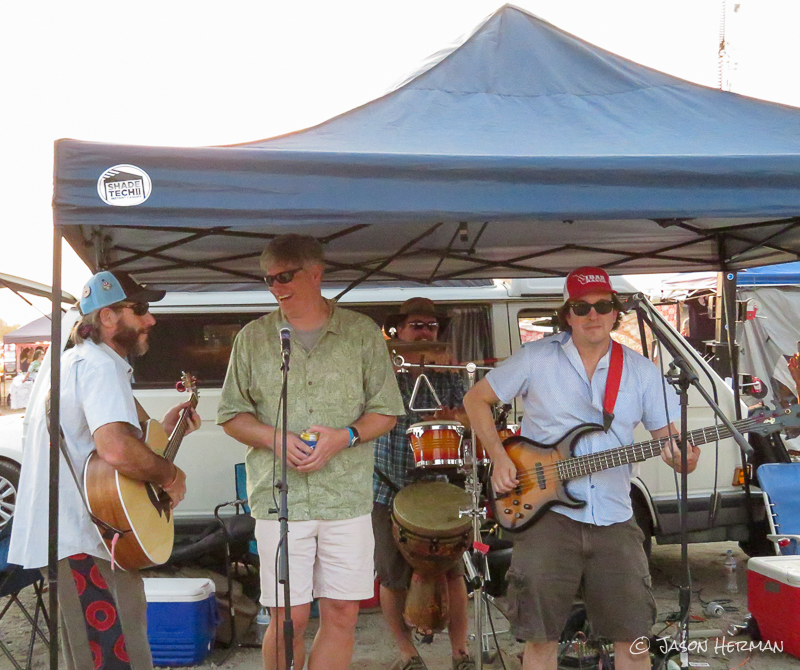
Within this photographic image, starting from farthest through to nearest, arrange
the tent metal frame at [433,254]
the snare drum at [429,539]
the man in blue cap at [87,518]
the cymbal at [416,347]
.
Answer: the cymbal at [416,347], the tent metal frame at [433,254], the snare drum at [429,539], the man in blue cap at [87,518]

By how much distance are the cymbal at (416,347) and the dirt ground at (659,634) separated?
1.93 metres

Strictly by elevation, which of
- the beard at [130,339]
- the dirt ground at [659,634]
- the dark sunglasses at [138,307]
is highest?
the dark sunglasses at [138,307]

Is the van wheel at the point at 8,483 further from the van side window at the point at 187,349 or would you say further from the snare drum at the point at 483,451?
the snare drum at the point at 483,451

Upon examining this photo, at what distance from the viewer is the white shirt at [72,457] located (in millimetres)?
2674

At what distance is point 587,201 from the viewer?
255 cm

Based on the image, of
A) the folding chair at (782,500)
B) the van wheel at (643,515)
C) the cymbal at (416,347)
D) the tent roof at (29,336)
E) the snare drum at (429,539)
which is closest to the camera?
the snare drum at (429,539)

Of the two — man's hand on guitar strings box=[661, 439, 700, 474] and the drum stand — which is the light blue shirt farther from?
the drum stand

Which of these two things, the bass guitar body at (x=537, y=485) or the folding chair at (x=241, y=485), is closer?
the bass guitar body at (x=537, y=485)

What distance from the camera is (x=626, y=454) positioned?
9.66ft

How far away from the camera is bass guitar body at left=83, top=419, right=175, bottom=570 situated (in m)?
2.67

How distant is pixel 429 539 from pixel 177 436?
1.36 m

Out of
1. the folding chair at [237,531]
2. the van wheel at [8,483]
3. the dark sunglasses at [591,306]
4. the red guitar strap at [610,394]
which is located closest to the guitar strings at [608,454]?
the red guitar strap at [610,394]

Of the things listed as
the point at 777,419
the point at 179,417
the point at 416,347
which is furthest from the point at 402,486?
the point at 777,419

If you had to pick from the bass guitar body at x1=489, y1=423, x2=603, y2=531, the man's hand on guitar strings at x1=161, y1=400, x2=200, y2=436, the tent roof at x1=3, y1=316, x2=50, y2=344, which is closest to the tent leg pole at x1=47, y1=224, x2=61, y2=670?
the man's hand on guitar strings at x1=161, y1=400, x2=200, y2=436
